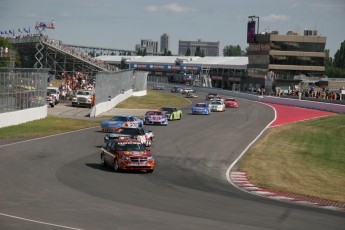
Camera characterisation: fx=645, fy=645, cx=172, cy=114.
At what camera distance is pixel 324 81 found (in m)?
129

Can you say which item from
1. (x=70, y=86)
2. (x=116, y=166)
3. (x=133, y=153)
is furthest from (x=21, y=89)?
(x=70, y=86)

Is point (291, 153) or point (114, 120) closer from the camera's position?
point (291, 153)

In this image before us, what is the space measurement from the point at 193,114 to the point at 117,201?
1813 inches

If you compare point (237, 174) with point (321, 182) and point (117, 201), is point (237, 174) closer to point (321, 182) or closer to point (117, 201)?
point (321, 182)

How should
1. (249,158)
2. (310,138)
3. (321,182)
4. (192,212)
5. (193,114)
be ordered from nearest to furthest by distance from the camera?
(192,212), (321,182), (249,158), (310,138), (193,114)

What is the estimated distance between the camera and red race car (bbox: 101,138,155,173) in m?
25.9

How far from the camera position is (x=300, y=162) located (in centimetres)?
3369

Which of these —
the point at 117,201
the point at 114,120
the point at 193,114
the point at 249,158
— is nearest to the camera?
the point at 117,201

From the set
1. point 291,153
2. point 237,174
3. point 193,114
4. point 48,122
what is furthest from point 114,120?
point 193,114

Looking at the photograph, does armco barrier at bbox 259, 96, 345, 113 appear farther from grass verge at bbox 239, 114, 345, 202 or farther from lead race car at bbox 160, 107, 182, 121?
lead race car at bbox 160, 107, 182, 121

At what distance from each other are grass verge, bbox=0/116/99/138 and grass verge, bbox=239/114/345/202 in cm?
1337

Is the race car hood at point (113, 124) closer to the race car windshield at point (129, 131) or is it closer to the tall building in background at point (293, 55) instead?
the race car windshield at point (129, 131)

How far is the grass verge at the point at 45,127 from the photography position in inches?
1573

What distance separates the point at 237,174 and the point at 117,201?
1037 centimetres
